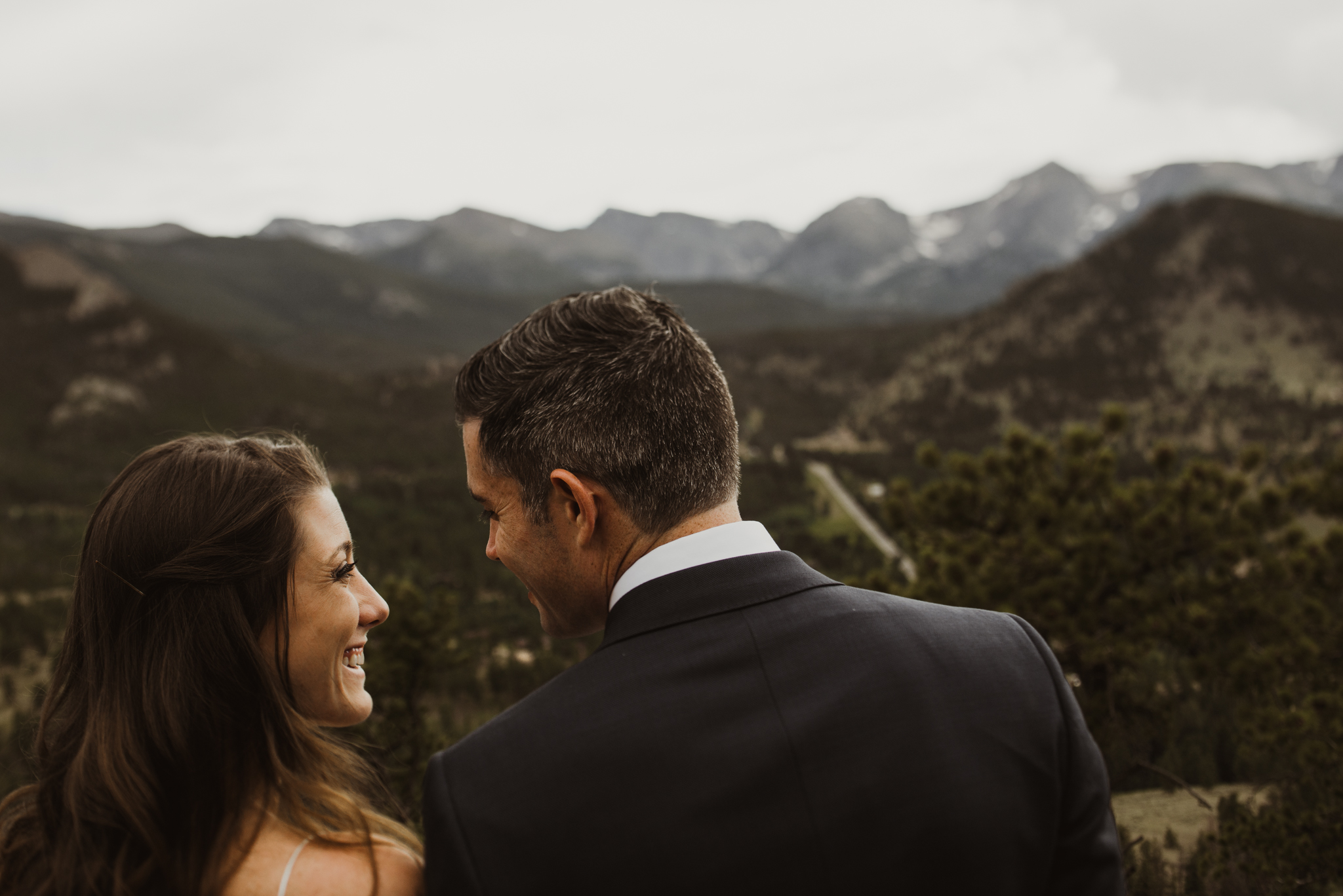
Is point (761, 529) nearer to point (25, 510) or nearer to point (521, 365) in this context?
point (521, 365)

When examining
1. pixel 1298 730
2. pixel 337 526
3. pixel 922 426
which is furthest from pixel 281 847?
pixel 922 426

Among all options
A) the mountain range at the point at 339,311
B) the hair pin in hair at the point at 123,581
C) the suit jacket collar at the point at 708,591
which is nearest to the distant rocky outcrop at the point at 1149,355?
the suit jacket collar at the point at 708,591

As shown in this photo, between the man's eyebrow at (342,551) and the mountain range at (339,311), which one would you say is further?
the mountain range at (339,311)

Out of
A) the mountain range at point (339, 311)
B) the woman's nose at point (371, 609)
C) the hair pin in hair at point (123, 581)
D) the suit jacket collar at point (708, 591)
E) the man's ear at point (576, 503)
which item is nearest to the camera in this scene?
the suit jacket collar at point (708, 591)

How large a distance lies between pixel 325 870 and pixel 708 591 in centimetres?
86

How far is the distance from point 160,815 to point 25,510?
42.9m

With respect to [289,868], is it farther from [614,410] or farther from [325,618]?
[614,410]

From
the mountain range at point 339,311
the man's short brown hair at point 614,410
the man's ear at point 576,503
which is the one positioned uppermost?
the man's short brown hair at point 614,410

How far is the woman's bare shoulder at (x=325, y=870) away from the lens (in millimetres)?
1475

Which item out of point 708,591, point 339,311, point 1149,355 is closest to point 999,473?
point 708,591

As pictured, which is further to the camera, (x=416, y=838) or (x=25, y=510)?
(x=25, y=510)

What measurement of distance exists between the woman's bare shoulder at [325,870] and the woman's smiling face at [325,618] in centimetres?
41

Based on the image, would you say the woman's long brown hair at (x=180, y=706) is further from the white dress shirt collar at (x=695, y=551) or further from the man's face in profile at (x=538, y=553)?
the white dress shirt collar at (x=695, y=551)

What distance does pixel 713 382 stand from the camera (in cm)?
171
